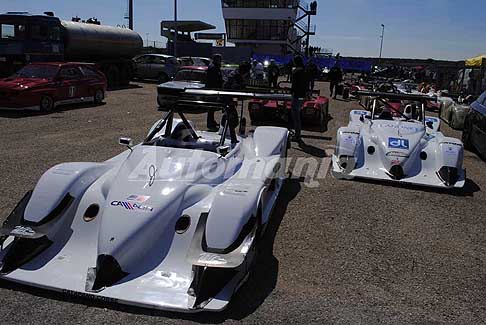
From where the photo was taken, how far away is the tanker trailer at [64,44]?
17.1m

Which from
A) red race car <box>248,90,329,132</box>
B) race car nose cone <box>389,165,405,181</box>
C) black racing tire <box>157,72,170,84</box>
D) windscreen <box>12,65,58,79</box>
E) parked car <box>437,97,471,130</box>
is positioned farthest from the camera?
black racing tire <box>157,72,170,84</box>

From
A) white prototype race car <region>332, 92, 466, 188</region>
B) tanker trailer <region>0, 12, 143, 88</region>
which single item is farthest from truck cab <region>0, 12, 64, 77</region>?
white prototype race car <region>332, 92, 466, 188</region>

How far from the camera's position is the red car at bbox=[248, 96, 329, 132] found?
1272cm

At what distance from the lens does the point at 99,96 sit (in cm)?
1617

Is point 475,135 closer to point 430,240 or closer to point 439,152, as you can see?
point 439,152

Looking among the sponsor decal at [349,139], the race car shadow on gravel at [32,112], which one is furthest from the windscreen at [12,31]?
the sponsor decal at [349,139]

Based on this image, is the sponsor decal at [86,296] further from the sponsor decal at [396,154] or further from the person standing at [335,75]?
the person standing at [335,75]

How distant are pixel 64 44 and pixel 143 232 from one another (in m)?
17.7

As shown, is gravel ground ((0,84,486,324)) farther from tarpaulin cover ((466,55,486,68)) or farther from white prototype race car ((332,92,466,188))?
tarpaulin cover ((466,55,486,68))

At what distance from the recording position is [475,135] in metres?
10.1

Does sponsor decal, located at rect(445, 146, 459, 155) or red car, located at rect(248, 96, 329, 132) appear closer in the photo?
sponsor decal, located at rect(445, 146, 459, 155)

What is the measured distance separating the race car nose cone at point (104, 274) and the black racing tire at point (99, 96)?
43.8ft

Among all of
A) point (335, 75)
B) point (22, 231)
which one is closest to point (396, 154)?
point (22, 231)

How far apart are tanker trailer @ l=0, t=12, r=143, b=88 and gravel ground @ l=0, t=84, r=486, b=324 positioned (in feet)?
33.6
